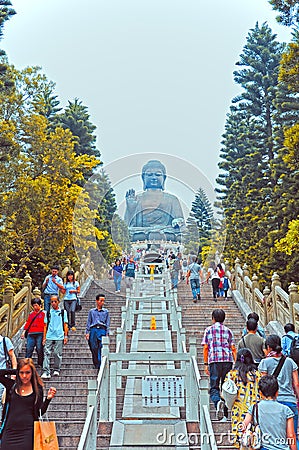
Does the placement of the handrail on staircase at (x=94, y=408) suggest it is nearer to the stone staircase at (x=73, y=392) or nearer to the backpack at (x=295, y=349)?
the stone staircase at (x=73, y=392)

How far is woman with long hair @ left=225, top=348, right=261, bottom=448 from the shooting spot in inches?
183

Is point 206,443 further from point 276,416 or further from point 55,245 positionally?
point 55,245

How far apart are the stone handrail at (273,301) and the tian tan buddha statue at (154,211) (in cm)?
234

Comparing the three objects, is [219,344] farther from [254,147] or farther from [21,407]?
[254,147]

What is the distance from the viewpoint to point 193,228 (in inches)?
562

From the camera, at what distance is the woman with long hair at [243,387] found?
4.66m

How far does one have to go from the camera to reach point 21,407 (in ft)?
13.7

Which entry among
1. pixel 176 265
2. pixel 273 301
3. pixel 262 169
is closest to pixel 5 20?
pixel 176 265

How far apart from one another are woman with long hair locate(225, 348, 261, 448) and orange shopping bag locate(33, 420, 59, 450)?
1492mm

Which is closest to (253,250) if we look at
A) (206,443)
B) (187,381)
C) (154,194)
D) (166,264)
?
(166,264)

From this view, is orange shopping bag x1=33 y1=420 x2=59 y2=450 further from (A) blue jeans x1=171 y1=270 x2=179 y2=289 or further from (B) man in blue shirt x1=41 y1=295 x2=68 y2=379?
(A) blue jeans x1=171 y1=270 x2=179 y2=289

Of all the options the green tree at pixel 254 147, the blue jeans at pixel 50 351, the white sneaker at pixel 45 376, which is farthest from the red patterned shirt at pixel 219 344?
the green tree at pixel 254 147

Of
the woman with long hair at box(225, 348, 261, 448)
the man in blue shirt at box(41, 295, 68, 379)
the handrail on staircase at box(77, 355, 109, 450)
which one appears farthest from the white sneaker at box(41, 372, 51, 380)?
the woman with long hair at box(225, 348, 261, 448)

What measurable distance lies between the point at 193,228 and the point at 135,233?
5.10 ft
